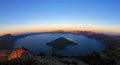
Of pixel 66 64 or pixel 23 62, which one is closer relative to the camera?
pixel 23 62

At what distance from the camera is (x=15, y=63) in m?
29.5

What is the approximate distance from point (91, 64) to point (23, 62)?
112 feet

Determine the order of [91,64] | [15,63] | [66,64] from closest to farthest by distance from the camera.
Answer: [15,63] < [66,64] < [91,64]

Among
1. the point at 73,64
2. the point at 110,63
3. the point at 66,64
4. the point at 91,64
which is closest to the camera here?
the point at 66,64

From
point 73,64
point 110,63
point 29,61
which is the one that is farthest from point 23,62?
point 110,63

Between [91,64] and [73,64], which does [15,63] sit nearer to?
[73,64]

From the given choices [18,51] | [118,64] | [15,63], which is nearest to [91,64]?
[118,64]

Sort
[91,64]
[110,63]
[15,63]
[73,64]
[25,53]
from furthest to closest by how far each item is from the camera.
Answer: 1. [110,63]
2. [91,64]
3. [73,64]
4. [25,53]
5. [15,63]

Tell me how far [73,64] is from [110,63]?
3194 centimetres

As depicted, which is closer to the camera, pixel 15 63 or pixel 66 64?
pixel 15 63

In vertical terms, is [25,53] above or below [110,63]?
above

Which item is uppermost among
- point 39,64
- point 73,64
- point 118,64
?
point 39,64

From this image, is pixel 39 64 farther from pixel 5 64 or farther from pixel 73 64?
pixel 73 64

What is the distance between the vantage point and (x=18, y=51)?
118 ft
